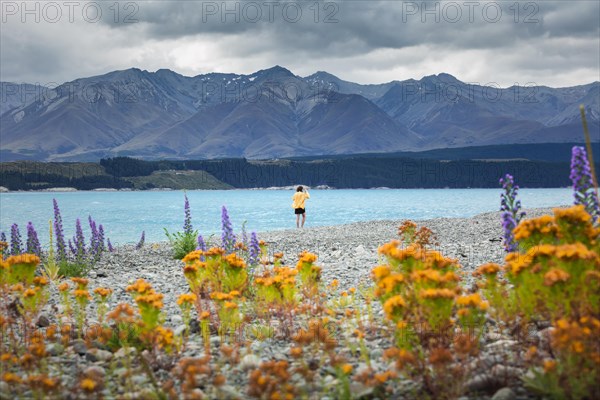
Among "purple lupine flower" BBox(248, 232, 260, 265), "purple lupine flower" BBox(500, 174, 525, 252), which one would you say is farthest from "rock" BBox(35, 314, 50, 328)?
"purple lupine flower" BBox(500, 174, 525, 252)

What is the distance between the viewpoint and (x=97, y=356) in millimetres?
6973

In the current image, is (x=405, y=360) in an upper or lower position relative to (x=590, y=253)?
lower

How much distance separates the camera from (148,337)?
21.1ft

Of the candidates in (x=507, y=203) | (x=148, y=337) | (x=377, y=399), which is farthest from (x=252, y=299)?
(x=507, y=203)

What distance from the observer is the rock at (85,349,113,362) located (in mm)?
6938

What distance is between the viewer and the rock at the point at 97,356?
6938 millimetres

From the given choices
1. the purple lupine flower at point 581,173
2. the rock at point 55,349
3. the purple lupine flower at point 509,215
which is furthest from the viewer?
the purple lupine flower at point 509,215

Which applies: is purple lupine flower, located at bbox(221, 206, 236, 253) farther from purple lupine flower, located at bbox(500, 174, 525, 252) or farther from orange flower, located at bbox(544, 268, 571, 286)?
orange flower, located at bbox(544, 268, 571, 286)

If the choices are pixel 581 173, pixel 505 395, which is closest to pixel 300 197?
pixel 581 173

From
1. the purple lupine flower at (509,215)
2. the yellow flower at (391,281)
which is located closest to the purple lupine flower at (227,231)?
the purple lupine flower at (509,215)

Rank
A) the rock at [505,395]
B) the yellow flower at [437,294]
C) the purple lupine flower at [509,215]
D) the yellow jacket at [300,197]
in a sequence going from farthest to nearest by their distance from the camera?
1. the yellow jacket at [300,197]
2. the purple lupine flower at [509,215]
3. the yellow flower at [437,294]
4. the rock at [505,395]

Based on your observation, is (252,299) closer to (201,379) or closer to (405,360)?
(201,379)

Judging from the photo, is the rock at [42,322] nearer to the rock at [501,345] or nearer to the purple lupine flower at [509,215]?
the rock at [501,345]

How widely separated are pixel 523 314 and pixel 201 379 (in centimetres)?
418
